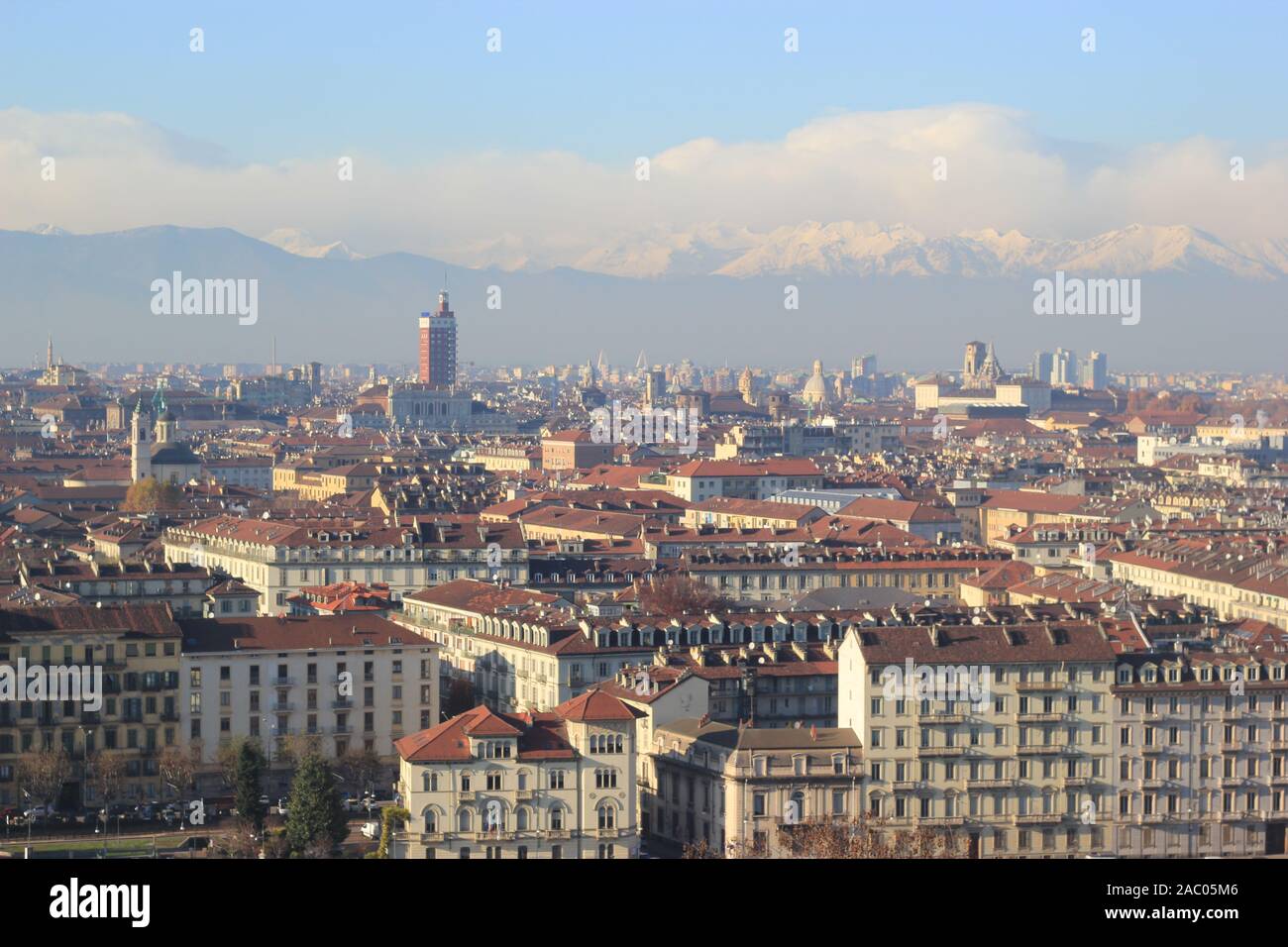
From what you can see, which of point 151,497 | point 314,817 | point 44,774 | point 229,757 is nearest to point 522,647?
point 229,757

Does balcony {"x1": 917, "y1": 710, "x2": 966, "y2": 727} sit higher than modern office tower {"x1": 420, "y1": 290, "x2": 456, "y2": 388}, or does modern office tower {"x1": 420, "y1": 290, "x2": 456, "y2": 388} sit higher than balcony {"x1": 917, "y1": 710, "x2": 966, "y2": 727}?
modern office tower {"x1": 420, "y1": 290, "x2": 456, "y2": 388}

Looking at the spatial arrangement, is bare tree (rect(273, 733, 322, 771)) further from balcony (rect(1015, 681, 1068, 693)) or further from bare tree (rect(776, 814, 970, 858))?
balcony (rect(1015, 681, 1068, 693))

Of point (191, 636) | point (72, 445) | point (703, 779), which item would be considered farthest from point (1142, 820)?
point (72, 445)

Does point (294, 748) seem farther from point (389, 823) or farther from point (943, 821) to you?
point (943, 821)

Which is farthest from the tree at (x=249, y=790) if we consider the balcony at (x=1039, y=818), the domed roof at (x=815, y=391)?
the domed roof at (x=815, y=391)

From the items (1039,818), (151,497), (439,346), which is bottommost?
(1039,818)

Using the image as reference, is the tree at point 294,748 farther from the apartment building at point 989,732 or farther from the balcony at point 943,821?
the balcony at point 943,821

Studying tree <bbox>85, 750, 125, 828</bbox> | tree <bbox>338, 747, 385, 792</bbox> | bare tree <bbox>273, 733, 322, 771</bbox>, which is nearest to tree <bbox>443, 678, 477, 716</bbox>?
tree <bbox>338, 747, 385, 792</bbox>
